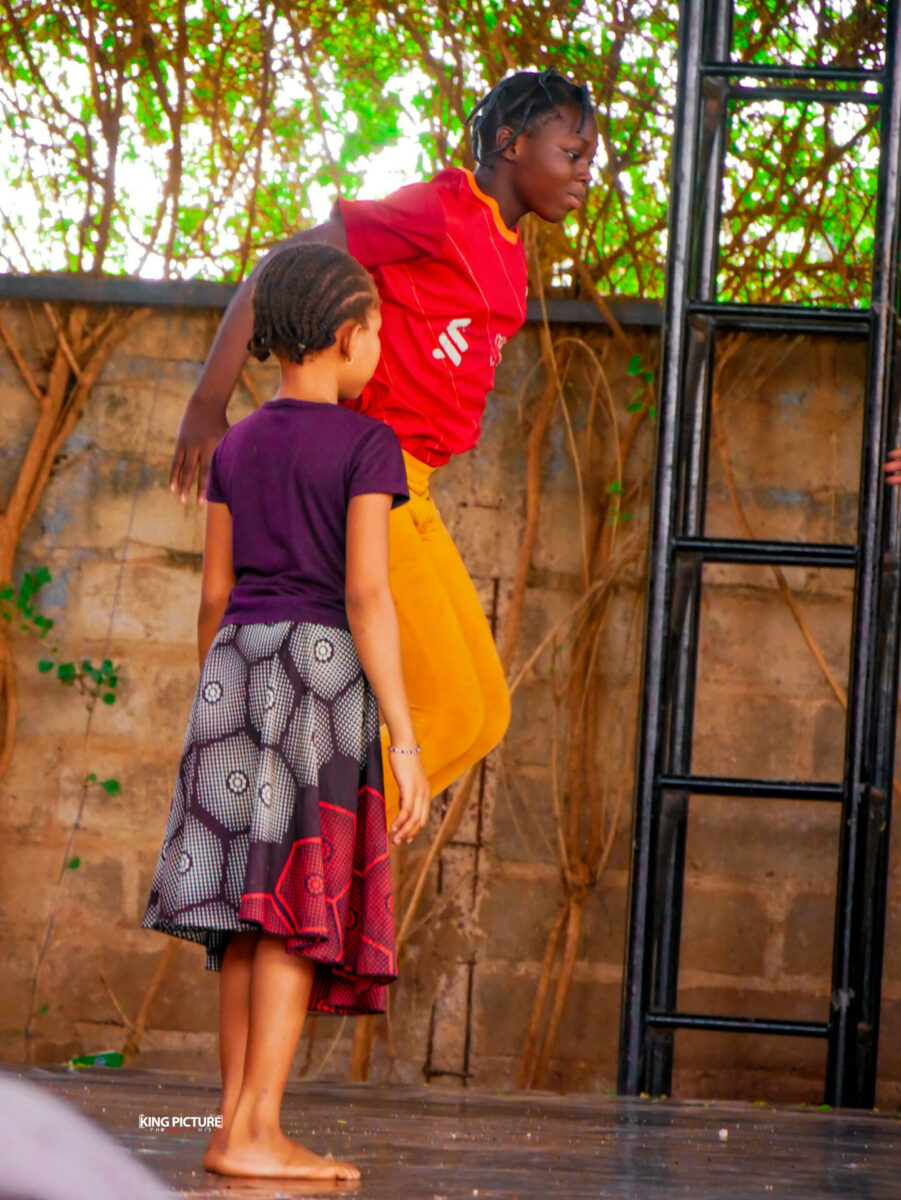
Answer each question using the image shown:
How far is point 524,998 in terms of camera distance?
3.36 metres

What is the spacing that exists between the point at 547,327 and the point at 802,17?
91cm

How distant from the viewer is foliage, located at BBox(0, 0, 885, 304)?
351 centimetres

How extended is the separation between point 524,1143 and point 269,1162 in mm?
531

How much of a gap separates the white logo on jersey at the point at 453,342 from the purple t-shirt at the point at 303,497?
377 mm

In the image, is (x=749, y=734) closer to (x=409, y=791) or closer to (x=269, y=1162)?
(x=409, y=791)

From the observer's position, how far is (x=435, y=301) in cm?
202

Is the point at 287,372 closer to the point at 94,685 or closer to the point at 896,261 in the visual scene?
the point at 896,261

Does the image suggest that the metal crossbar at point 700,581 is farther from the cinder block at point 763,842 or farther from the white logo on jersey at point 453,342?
the white logo on jersey at point 453,342

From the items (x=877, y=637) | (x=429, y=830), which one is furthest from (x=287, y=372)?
(x=429, y=830)

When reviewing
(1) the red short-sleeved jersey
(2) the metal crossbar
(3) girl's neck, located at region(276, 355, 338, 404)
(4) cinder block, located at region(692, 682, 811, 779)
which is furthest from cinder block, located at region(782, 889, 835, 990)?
(3) girl's neck, located at region(276, 355, 338, 404)

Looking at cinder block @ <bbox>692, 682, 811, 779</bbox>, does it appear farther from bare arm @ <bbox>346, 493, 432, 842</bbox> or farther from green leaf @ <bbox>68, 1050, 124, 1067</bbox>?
bare arm @ <bbox>346, 493, 432, 842</bbox>

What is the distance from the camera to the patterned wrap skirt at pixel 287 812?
155 cm

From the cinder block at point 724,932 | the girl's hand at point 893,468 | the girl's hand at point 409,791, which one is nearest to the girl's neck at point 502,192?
the girl's hand at point 409,791

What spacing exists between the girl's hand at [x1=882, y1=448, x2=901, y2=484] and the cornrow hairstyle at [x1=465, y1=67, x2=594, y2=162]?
1012mm
